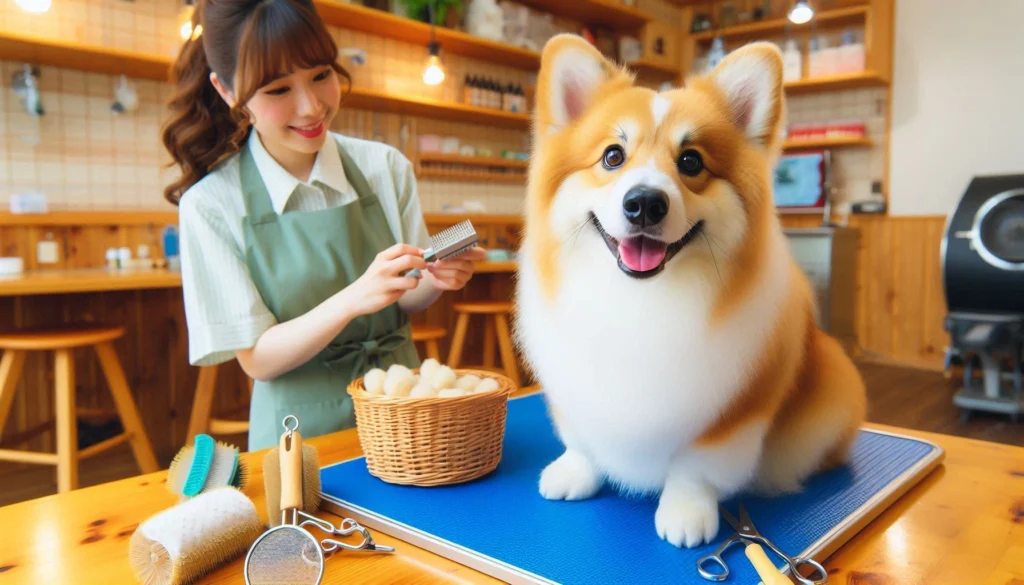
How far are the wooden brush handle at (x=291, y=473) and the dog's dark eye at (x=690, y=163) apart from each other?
1.86ft

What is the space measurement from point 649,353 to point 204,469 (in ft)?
1.97

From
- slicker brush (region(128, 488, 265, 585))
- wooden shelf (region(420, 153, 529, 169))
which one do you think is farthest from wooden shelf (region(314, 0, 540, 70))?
slicker brush (region(128, 488, 265, 585))

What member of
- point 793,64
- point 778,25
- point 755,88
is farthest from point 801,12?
point 755,88

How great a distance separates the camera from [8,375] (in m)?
2.36

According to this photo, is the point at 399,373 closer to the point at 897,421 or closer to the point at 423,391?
the point at 423,391

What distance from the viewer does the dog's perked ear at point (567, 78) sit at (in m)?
0.91

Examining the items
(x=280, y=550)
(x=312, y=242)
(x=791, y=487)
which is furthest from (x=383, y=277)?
(x=791, y=487)

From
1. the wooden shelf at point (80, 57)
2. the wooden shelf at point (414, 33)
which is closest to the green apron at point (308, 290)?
the wooden shelf at point (80, 57)

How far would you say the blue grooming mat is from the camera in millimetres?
751

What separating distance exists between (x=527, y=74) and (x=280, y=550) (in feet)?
16.8

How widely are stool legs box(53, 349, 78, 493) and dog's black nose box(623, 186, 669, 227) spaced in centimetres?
228

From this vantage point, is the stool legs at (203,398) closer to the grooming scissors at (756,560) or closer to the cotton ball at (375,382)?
the cotton ball at (375,382)

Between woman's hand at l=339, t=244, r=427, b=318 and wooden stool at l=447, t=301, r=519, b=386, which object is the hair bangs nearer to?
woman's hand at l=339, t=244, r=427, b=318

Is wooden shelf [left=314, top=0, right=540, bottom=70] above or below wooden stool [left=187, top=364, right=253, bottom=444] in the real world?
above
